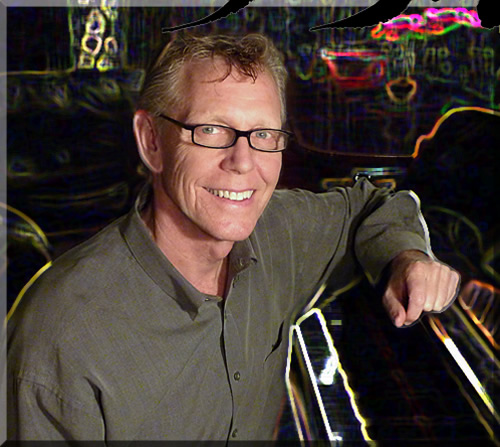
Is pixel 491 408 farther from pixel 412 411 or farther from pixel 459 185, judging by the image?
pixel 459 185

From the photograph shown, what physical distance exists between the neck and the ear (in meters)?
0.05

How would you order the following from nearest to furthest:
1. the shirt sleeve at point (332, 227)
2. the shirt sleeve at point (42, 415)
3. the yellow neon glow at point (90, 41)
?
1. the shirt sleeve at point (42, 415)
2. the shirt sleeve at point (332, 227)
3. the yellow neon glow at point (90, 41)

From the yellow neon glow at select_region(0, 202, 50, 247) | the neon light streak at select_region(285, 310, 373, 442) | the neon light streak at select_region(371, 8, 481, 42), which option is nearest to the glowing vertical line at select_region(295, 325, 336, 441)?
the neon light streak at select_region(285, 310, 373, 442)

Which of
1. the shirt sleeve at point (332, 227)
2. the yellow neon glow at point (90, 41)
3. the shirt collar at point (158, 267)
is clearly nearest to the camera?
the shirt collar at point (158, 267)

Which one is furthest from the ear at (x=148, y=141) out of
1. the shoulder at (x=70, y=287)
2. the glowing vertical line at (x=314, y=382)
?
the glowing vertical line at (x=314, y=382)

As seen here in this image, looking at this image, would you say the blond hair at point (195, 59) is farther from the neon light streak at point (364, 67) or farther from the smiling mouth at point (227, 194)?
the neon light streak at point (364, 67)

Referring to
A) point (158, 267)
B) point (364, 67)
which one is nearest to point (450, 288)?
point (158, 267)

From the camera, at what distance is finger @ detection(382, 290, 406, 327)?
2.39ft

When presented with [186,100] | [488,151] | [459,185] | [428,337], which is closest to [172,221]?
[186,100]

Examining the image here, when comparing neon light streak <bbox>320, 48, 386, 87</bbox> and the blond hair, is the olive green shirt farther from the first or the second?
neon light streak <bbox>320, 48, 386, 87</bbox>

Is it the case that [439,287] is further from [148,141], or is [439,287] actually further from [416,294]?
[148,141]

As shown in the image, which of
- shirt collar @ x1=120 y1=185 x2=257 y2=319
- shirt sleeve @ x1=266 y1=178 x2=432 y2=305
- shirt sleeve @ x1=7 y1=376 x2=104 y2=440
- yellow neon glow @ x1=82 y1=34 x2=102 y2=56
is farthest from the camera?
yellow neon glow @ x1=82 y1=34 x2=102 y2=56

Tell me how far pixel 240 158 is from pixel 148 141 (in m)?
0.14

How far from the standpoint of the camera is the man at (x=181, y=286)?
2.21 feet
